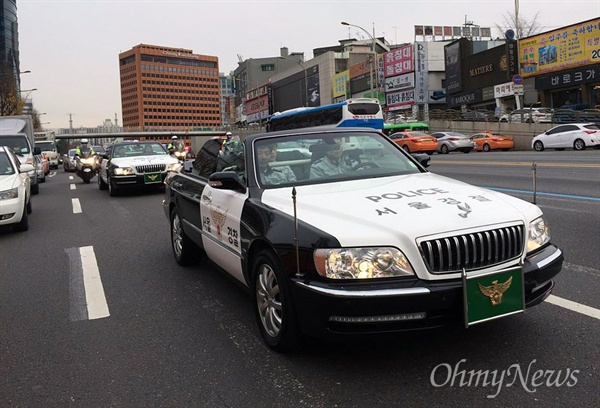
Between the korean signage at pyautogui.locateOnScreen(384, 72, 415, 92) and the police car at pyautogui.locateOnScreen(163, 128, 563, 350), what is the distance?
55434mm

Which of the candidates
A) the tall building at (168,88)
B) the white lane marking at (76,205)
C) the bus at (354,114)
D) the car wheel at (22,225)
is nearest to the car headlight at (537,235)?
the car wheel at (22,225)

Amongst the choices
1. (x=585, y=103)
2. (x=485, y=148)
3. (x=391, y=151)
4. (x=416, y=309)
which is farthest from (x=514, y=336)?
(x=585, y=103)

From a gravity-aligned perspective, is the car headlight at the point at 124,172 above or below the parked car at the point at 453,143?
below

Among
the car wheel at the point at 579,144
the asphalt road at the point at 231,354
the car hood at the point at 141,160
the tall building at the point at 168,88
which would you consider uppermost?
the tall building at the point at 168,88

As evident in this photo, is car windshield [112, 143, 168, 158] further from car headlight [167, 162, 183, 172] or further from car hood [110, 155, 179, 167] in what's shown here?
car headlight [167, 162, 183, 172]

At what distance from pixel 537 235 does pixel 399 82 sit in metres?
58.5

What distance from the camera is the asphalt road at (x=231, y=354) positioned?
10.2 feet

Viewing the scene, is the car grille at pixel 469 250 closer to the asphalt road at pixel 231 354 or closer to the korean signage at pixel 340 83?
the asphalt road at pixel 231 354

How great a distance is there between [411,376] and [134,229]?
23.3ft

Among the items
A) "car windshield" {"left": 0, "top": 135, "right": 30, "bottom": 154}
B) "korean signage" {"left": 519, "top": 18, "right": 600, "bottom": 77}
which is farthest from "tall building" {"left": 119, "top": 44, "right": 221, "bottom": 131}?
"car windshield" {"left": 0, "top": 135, "right": 30, "bottom": 154}

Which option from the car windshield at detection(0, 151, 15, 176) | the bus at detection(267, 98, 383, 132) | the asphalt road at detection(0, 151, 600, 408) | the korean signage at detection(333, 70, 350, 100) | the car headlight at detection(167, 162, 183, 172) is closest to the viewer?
the asphalt road at detection(0, 151, 600, 408)

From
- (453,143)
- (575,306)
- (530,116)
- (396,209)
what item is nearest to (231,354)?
(396,209)

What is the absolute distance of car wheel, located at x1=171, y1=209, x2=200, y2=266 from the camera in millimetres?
6164

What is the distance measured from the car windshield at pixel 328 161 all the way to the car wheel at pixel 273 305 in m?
0.82
